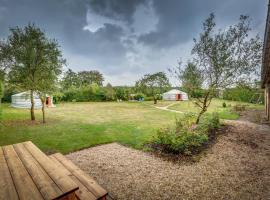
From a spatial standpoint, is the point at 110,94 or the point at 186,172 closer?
the point at 186,172

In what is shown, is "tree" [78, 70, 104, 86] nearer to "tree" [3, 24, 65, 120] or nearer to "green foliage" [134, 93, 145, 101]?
"green foliage" [134, 93, 145, 101]

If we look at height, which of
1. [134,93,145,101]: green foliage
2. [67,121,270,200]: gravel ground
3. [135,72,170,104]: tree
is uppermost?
[135,72,170,104]: tree

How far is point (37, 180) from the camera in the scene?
203cm

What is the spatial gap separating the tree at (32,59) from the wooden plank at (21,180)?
8592mm

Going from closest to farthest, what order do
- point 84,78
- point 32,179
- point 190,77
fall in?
point 32,179, point 190,77, point 84,78

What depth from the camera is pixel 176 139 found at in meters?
5.11

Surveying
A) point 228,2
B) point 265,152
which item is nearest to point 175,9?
point 228,2

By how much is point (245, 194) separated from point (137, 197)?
2.03 meters

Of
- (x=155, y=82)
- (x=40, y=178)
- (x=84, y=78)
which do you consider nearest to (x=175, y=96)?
(x=155, y=82)

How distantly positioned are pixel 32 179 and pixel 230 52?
8.15 metres

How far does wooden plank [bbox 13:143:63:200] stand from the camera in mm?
1756

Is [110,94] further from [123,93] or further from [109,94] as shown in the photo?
[123,93]

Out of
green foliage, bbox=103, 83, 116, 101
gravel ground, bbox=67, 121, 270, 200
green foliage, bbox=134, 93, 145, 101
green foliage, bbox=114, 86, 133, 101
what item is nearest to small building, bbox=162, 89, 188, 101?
green foliage, bbox=134, 93, 145, 101

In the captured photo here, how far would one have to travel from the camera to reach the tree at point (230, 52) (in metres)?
6.97
